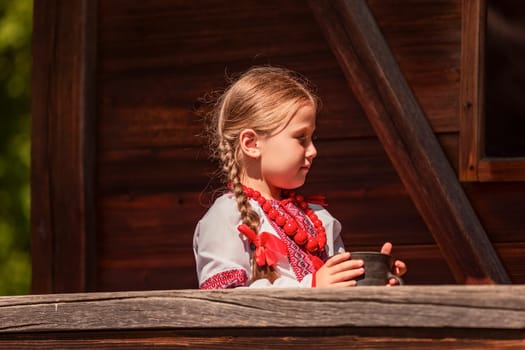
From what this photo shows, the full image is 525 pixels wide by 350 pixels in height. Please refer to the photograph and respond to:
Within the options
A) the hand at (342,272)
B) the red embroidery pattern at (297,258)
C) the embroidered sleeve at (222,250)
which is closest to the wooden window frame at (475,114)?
the red embroidery pattern at (297,258)

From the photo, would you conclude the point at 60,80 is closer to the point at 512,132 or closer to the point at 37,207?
the point at 37,207

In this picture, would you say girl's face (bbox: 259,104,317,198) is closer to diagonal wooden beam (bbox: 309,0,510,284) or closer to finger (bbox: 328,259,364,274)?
finger (bbox: 328,259,364,274)

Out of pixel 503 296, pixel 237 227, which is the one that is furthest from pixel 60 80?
pixel 503 296

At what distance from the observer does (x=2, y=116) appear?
11961 mm

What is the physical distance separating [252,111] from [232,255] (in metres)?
0.48

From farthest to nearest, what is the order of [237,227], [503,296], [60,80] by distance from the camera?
[60,80] < [237,227] < [503,296]

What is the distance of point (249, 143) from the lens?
3.61m

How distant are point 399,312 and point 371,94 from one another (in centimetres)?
208

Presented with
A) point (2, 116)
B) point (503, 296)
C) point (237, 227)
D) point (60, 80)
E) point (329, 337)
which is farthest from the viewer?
point (2, 116)

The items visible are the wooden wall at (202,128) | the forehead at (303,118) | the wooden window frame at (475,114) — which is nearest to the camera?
the forehead at (303,118)

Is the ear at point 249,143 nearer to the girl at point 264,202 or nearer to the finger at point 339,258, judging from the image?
the girl at point 264,202

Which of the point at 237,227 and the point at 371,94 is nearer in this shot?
the point at 237,227

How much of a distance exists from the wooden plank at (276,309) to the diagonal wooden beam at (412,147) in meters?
1.91

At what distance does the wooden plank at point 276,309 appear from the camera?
2.55m
